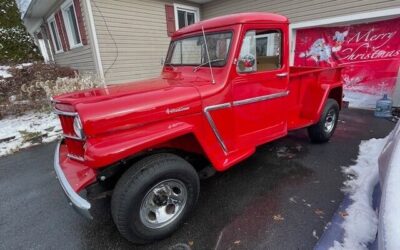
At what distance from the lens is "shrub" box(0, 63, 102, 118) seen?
268 inches

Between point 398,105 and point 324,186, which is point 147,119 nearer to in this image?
point 324,186

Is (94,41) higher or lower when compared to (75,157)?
higher

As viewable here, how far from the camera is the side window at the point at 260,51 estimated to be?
2.61 m

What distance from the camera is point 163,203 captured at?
223 centimetres

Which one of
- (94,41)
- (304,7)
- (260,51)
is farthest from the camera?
(304,7)

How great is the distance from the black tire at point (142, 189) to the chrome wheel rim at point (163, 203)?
0.12 feet

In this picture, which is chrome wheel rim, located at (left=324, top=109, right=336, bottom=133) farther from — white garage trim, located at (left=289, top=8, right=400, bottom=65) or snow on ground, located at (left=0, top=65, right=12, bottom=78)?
snow on ground, located at (left=0, top=65, right=12, bottom=78)

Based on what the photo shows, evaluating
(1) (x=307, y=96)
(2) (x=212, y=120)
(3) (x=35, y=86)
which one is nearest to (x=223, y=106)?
(2) (x=212, y=120)

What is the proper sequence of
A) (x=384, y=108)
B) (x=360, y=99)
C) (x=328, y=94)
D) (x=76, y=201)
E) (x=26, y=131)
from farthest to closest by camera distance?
(x=360, y=99) → (x=384, y=108) → (x=26, y=131) → (x=328, y=94) → (x=76, y=201)

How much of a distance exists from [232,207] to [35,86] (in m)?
7.85

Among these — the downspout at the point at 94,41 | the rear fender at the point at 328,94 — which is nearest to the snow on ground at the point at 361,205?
the rear fender at the point at 328,94

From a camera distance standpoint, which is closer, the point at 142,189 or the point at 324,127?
the point at 142,189

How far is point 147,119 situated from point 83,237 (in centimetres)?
146

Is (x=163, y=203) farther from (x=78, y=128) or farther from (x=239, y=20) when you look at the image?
(x=239, y=20)
